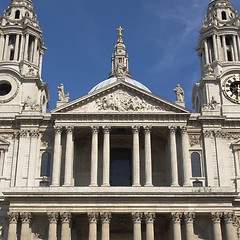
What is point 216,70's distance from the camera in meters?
45.4

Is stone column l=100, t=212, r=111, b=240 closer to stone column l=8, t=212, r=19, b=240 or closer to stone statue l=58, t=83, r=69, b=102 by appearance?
stone column l=8, t=212, r=19, b=240

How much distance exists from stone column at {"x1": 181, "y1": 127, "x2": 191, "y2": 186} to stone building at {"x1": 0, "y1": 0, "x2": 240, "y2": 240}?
0.09 m

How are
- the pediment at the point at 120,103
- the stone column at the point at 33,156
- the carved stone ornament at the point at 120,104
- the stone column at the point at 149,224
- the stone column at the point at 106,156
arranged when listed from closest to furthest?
1. the stone column at the point at 149,224
2. the stone column at the point at 106,156
3. the stone column at the point at 33,156
4. the pediment at the point at 120,103
5. the carved stone ornament at the point at 120,104

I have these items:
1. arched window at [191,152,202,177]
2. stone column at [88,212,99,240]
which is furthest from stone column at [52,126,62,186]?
arched window at [191,152,202,177]

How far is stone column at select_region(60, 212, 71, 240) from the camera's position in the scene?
34.2 metres

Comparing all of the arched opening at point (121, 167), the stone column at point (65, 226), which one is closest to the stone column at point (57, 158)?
the stone column at point (65, 226)

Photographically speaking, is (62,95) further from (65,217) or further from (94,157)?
(65,217)

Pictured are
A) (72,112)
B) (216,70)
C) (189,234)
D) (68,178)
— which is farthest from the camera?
(216,70)

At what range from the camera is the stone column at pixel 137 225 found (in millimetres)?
34406

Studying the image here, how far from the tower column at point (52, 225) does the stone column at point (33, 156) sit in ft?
14.2

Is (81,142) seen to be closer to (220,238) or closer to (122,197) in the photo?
(122,197)

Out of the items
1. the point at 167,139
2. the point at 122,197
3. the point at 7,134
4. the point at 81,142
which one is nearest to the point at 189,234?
the point at 122,197

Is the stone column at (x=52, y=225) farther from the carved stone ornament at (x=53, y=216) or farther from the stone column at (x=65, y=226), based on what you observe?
the stone column at (x=65, y=226)

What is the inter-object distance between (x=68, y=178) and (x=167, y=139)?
8.96 meters
